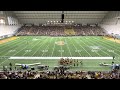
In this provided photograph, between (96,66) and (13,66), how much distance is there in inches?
376

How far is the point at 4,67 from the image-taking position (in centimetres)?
1947

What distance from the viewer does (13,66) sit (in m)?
20.3
